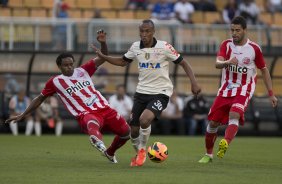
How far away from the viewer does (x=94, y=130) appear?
14031 mm

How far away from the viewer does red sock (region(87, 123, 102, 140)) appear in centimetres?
1391

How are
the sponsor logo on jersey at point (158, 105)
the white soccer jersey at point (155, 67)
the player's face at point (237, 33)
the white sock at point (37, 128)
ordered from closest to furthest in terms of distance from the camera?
the sponsor logo on jersey at point (158, 105)
the white soccer jersey at point (155, 67)
the player's face at point (237, 33)
the white sock at point (37, 128)

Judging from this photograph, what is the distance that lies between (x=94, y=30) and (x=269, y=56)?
5.54 meters

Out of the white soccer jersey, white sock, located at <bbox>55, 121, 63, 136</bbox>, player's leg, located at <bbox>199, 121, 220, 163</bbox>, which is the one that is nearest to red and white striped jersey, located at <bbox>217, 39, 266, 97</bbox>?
player's leg, located at <bbox>199, 121, 220, 163</bbox>

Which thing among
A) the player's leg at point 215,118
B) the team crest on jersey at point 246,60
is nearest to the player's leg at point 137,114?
the player's leg at point 215,118

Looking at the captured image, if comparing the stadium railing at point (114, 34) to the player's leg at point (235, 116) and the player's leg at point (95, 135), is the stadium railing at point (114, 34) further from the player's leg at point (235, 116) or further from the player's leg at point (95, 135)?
the player's leg at point (95, 135)

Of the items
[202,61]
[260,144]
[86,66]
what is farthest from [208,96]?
[86,66]

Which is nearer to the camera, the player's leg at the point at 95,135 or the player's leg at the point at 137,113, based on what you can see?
the player's leg at the point at 95,135

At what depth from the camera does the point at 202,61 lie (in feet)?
91.0

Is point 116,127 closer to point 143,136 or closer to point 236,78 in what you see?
point 143,136

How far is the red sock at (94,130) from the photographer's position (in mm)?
13908

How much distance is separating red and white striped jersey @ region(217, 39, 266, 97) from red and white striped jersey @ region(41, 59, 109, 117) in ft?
7.02

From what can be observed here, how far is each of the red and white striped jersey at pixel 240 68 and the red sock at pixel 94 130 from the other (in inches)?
93.9

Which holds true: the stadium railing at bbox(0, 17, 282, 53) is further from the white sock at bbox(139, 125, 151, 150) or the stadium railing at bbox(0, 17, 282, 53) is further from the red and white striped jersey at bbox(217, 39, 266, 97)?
the white sock at bbox(139, 125, 151, 150)
